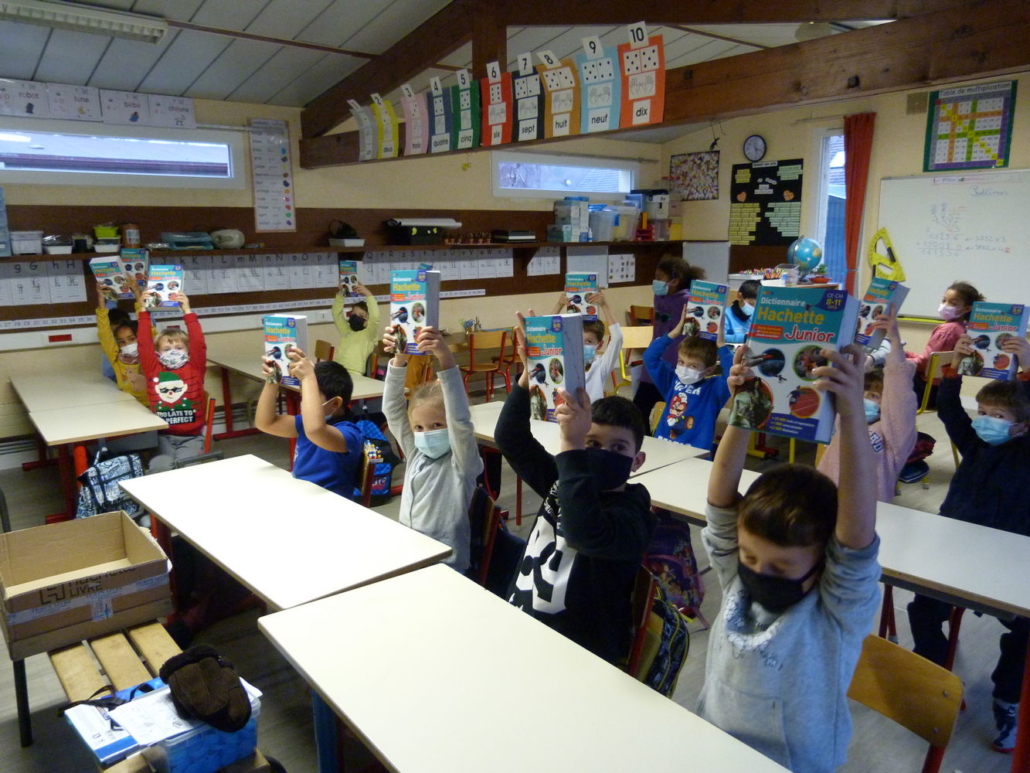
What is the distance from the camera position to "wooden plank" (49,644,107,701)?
189cm

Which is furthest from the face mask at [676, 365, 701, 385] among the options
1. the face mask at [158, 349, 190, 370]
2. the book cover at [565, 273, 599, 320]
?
the face mask at [158, 349, 190, 370]

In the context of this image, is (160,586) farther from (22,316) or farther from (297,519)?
(22,316)

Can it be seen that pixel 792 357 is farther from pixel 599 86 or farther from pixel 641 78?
pixel 599 86

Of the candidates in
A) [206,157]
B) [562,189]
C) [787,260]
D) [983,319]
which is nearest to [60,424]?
[206,157]

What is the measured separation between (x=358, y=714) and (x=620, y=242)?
7.06 metres

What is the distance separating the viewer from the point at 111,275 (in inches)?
173

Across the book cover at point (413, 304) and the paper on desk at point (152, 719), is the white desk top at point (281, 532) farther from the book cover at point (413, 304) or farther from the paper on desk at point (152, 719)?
the book cover at point (413, 304)

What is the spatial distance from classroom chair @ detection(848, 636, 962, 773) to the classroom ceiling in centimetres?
428

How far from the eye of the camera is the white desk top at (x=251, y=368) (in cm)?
431

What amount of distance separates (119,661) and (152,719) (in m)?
0.61

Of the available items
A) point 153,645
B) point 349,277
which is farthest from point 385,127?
point 153,645

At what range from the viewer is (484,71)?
4.01 meters

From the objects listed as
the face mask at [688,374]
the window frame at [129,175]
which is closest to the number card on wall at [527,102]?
the face mask at [688,374]

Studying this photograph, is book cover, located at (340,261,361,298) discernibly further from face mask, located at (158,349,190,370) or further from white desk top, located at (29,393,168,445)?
white desk top, located at (29,393,168,445)
